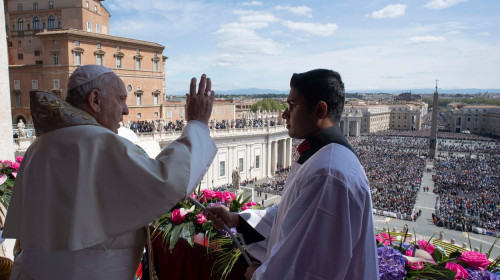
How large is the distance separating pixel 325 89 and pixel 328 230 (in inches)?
33.7

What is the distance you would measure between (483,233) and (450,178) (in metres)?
17.4

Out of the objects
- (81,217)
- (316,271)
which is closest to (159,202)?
(81,217)

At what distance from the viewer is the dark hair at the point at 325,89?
2139mm

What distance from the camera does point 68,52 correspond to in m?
27.5

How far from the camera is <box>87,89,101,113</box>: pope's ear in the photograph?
7.04ft

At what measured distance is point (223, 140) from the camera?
30469 millimetres

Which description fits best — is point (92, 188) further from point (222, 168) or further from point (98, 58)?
point (98, 58)

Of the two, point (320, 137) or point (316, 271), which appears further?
point (320, 137)

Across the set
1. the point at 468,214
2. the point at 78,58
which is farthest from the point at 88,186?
the point at 78,58

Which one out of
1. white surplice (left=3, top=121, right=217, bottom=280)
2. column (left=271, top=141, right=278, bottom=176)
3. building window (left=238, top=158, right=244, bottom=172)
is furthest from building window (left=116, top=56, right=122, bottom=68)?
white surplice (left=3, top=121, right=217, bottom=280)

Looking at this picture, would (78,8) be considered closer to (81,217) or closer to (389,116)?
(81,217)

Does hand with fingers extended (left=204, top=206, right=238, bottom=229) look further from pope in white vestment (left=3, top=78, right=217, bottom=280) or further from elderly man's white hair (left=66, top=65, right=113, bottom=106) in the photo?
elderly man's white hair (left=66, top=65, right=113, bottom=106)

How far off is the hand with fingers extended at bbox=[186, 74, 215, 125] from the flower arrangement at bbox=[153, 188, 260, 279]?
133 cm

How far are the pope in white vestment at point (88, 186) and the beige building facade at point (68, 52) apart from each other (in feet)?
93.0
